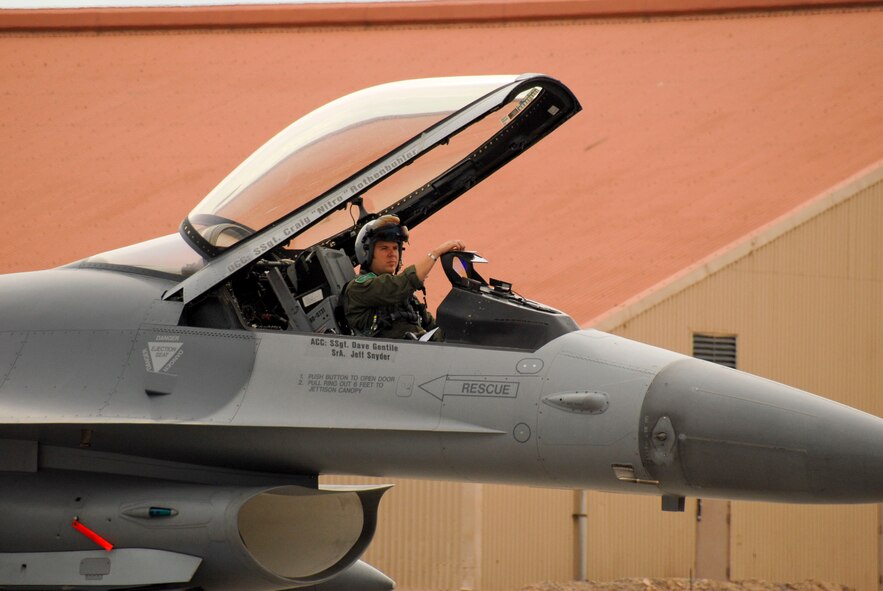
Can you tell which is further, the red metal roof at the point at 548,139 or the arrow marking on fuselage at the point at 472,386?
the red metal roof at the point at 548,139

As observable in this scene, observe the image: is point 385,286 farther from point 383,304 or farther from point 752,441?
point 752,441

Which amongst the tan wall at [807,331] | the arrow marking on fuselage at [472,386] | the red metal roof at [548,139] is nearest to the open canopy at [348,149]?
the arrow marking on fuselage at [472,386]

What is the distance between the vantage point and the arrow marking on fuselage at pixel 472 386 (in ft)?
20.8

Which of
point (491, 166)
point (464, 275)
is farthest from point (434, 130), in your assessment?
point (491, 166)

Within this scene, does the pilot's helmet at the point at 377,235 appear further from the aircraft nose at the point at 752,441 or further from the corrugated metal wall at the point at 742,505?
the corrugated metal wall at the point at 742,505

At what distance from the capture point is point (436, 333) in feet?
22.2

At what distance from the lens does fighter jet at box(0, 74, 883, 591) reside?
19.8ft

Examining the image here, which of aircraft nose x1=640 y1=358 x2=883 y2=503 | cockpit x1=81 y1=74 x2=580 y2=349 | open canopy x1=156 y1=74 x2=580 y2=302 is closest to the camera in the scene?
aircraft nose x1=640 y1=358 x2=883 y2=503

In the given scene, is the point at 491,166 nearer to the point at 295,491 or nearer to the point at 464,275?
the point at 464,275

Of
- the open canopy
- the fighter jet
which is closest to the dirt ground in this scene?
the fighter jet

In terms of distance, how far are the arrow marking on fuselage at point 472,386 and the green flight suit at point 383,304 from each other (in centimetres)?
54

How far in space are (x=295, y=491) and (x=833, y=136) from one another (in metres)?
14.7

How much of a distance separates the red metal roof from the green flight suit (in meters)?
7.70

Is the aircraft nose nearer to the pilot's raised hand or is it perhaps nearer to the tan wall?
the pilot's raised hand
